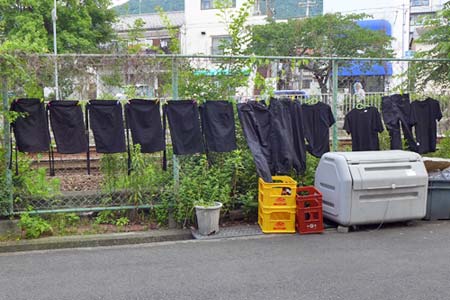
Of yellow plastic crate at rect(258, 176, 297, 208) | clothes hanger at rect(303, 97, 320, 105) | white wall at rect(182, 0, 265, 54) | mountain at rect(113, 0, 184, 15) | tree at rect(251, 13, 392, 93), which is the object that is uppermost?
mountain at rect(113, 0, 184, 15)

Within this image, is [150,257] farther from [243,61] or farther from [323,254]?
[243,61]

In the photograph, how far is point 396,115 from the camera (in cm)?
757

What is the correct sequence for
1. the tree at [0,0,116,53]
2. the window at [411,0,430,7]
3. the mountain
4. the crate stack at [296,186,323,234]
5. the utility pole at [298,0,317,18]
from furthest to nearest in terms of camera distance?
the mountain, the window at [411,0,430,7], the utility pole at [298,0,317,18], the tree at [0,0,116,53], the crate stack at [296,186,323,234]

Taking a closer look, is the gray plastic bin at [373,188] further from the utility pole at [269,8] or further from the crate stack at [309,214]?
the utility pole at [269,8]

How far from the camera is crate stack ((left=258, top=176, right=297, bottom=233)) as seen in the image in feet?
21.2

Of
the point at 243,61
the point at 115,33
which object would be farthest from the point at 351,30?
the point at 243,61

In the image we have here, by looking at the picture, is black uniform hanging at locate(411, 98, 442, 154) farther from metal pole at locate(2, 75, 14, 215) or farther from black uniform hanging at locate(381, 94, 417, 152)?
metal pole at locate(2, 75, 14, 215)

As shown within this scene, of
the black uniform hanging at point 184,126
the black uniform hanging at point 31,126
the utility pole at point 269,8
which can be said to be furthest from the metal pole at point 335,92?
the utility pole at point 269,8

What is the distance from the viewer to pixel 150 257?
5543 millimetres

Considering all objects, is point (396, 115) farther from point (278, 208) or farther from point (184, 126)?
point (184, 126)

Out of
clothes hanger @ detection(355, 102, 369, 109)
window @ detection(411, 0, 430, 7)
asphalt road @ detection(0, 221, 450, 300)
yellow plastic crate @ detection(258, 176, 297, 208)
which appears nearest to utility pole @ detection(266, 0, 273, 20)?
window @ detection(411, 0, 430, 7)

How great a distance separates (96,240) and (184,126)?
2.03 m

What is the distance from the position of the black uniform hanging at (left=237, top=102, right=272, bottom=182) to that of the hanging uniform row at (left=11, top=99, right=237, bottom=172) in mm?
205

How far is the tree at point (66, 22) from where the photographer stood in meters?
21.7
